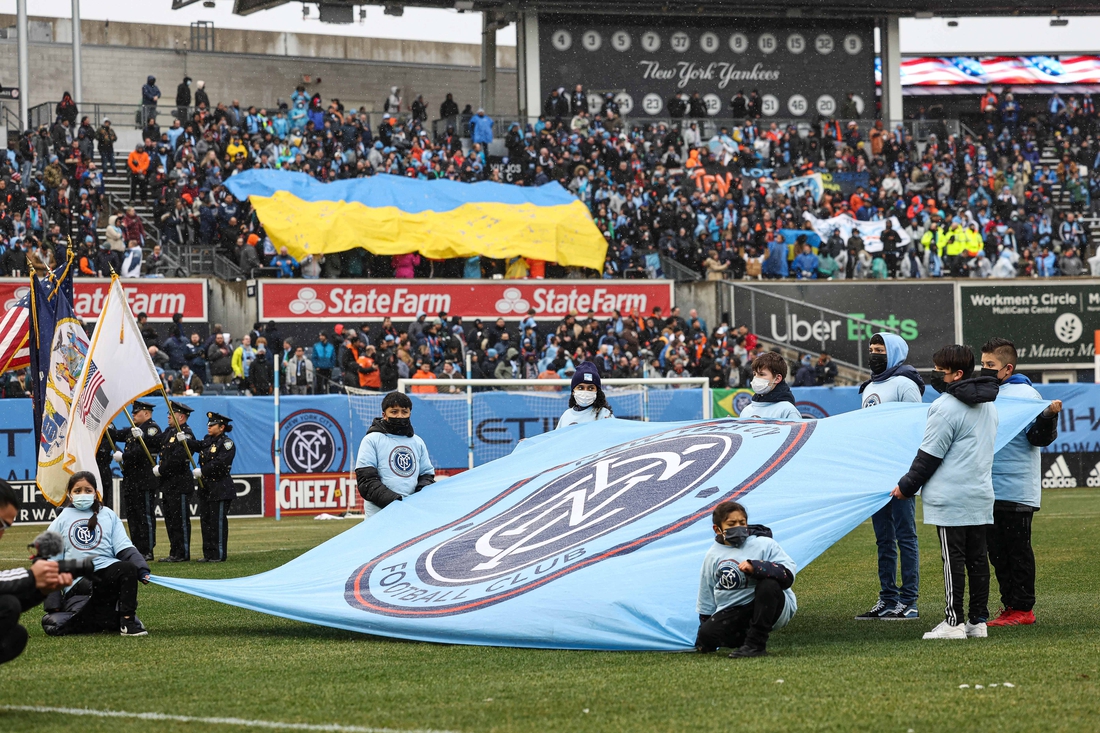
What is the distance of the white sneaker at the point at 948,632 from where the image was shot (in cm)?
886

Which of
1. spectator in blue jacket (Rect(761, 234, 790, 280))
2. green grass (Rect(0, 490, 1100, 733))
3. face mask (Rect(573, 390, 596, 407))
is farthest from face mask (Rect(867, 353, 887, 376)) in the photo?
spectator in blue jacket (Rect(761, 234, 790, 280))

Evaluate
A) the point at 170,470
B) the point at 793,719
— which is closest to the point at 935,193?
the point at 170,470

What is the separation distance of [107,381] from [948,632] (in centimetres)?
893

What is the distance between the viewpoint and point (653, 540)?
9188mm

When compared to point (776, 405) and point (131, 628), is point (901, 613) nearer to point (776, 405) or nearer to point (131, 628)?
point (776, 405)

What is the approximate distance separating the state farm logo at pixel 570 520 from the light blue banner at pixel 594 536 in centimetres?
1

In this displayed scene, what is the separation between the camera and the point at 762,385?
424 inches

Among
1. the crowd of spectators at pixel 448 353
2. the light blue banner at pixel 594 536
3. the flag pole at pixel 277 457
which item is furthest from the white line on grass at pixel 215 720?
the crowd of spectators at pixel 448 353

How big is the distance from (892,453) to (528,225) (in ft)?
78.6

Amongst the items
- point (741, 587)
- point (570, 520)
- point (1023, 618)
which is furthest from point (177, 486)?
point (1023, 618)

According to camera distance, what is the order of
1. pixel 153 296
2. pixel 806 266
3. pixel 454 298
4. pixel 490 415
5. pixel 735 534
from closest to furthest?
pixel 735 534 → pixel 490 415 → pixel 153 296 → pixel 454 298 → pixel 806 266

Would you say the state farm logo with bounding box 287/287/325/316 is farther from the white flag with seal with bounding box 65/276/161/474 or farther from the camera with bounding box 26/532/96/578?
the camera with bounding box 26/532/96/578

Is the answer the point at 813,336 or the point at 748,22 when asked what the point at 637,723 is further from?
the point at 748,22

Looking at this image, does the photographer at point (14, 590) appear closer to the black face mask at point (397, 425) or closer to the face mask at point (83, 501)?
the face mask at point (83, 501)
